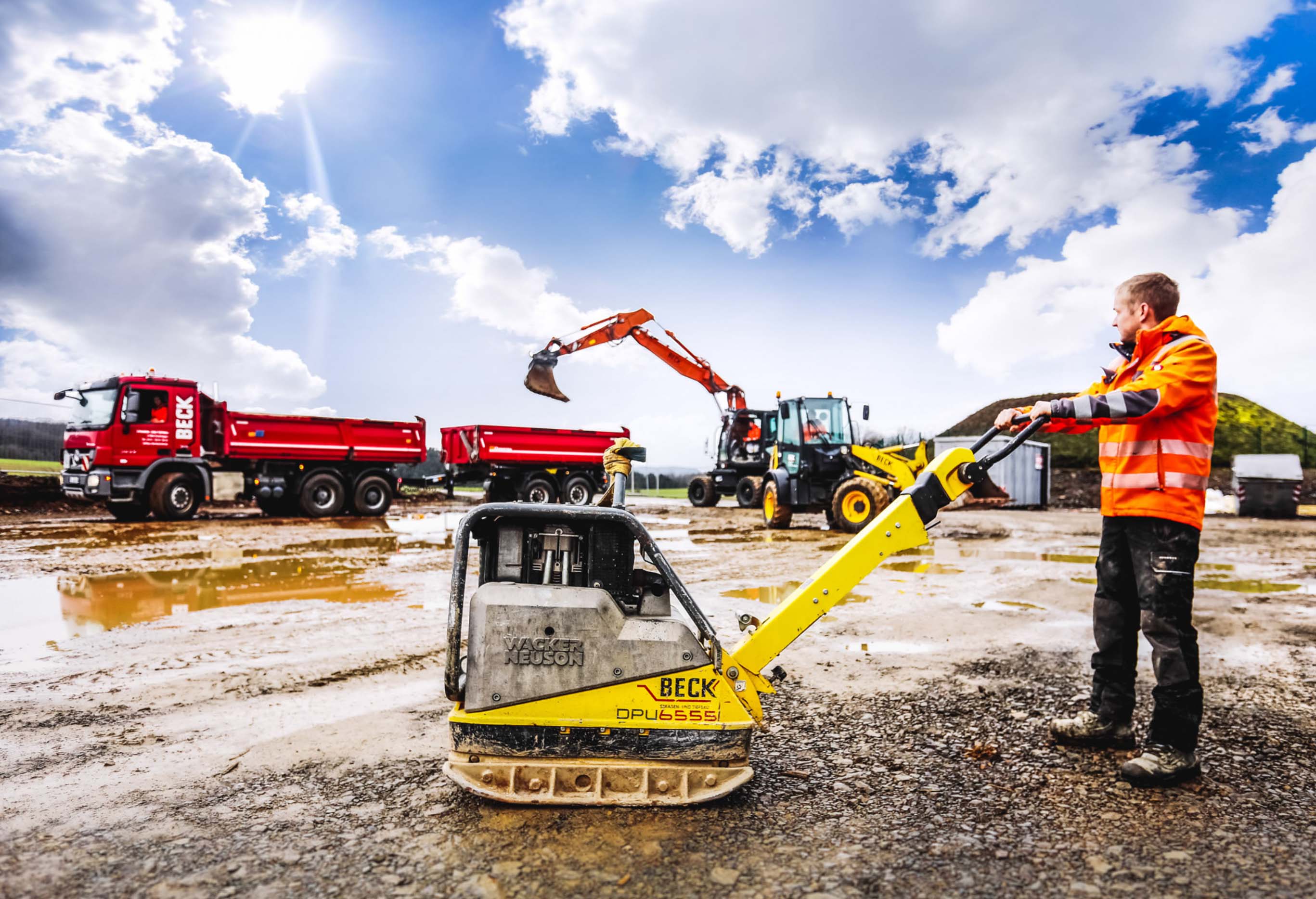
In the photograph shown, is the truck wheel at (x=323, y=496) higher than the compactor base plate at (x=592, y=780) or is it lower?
higher

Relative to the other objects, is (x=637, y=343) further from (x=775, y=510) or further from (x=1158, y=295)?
(x=1158, y=295)

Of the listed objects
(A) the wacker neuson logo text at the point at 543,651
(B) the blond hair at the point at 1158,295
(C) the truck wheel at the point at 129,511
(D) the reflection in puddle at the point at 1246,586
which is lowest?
(D) the reflection in puddle at the point at 1246,586

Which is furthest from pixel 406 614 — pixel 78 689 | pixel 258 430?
pixel 258 430

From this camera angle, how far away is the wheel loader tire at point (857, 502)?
12703 mm

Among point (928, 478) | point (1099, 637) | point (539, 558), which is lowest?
point (1099, 637)

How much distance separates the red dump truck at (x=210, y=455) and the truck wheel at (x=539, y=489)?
2.83m

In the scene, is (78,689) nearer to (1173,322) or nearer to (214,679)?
(214,679)

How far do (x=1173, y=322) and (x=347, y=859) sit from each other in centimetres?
344

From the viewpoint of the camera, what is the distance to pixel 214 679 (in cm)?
396

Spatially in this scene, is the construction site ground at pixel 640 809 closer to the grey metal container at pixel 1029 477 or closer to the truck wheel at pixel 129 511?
the truck wheel at pixel 129 511

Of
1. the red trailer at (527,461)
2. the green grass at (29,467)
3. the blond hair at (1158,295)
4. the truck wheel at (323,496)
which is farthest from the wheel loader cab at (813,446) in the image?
the green grass at (29,467)

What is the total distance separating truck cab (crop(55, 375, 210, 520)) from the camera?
44.5 ft

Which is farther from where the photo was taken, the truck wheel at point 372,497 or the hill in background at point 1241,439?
the hill in background at point 1241,439

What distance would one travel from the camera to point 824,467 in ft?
46.3
